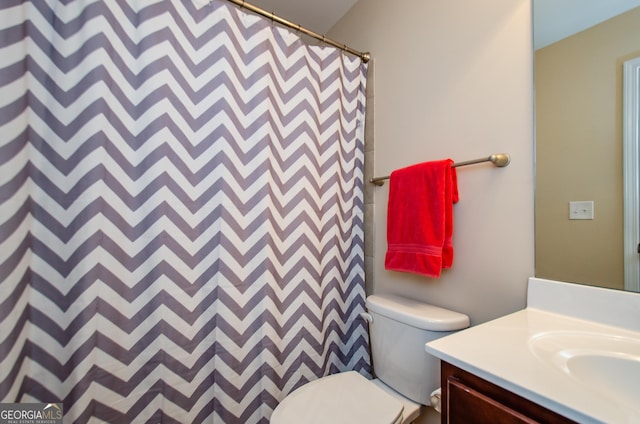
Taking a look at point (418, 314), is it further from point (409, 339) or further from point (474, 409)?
point (474, 409)

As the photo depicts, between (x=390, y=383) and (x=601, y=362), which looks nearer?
(x=601, y=362)

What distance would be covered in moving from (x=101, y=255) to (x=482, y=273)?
1.35 meters

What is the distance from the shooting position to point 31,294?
0.85 m

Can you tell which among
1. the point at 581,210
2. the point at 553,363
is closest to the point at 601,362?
the point at 553,363

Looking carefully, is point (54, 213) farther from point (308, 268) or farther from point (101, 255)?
point (308, 268)

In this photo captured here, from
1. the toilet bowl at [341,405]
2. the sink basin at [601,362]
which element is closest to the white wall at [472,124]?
the sink basin at [601,362]

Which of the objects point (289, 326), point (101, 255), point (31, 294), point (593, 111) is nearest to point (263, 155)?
point (101, 255)

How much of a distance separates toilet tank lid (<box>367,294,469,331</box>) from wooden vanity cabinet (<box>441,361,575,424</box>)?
1.17 ft

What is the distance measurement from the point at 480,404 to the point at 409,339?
0.48 meters

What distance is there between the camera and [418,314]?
39.7 inches

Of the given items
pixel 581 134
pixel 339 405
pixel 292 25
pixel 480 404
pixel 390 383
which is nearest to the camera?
pixel 480 404

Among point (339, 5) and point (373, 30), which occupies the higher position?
point (339, 5)

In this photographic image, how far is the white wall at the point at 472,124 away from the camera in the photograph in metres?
0.90

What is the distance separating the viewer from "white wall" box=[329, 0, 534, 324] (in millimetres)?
897
